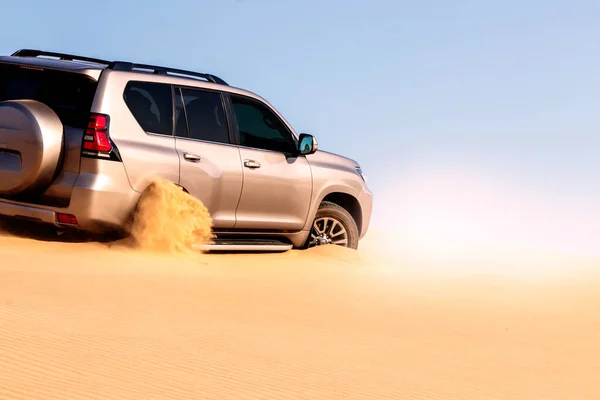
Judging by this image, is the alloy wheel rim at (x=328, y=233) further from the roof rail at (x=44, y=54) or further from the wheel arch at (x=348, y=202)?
the roof rail at (x=44, y=54)

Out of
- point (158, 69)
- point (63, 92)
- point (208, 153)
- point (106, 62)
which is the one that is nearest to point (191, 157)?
point (208, 153)

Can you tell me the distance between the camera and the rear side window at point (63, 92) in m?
8.49

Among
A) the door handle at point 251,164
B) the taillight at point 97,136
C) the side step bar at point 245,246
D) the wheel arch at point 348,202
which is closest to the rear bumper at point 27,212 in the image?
the taillight at point 97,136

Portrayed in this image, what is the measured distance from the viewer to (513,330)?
7336 mm

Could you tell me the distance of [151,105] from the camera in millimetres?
8969

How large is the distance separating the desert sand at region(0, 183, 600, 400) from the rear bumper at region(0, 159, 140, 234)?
283 millimetres

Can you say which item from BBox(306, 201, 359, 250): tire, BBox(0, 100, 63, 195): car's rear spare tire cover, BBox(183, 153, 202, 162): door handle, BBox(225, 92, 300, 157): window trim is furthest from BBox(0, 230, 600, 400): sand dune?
BBox(225, 92, 300, 157): window trim

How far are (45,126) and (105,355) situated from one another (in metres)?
4.04

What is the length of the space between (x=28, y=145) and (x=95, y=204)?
2.69ft

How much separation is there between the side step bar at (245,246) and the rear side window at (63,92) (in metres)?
1.83

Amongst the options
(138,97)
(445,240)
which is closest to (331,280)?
(138,97)

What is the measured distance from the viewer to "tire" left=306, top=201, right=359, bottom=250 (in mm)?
10633

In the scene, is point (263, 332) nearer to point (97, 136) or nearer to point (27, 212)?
point (97, 136)

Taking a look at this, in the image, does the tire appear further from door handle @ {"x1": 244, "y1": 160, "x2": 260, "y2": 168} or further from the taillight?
the taillight
